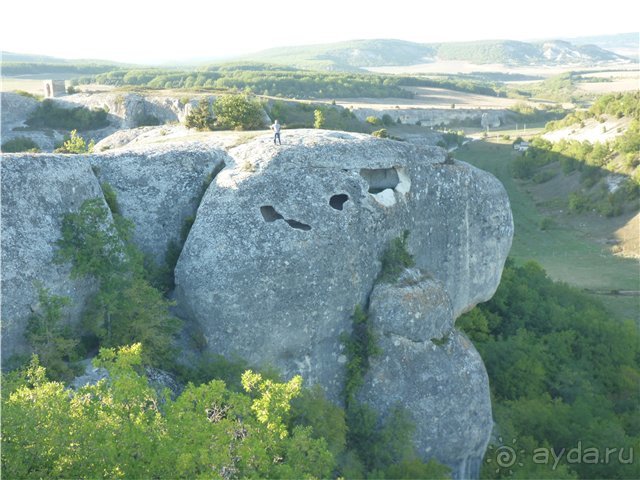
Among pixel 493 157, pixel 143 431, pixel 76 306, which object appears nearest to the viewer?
pixel 143 431

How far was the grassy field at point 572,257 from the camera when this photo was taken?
4134 centimetres

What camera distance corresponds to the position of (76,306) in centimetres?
1941

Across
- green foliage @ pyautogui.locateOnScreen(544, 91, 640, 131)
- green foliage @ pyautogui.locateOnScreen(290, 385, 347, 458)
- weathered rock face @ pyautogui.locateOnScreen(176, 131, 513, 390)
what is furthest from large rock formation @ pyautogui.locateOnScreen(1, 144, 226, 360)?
green foliage @ pyautogui.locateOnScreen(544, 91, 640, 131)

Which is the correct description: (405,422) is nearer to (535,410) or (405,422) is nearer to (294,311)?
(294,311)

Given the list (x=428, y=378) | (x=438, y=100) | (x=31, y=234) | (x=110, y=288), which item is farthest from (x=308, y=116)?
(x=438, y=100)

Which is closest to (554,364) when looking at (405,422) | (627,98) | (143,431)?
(405,422)

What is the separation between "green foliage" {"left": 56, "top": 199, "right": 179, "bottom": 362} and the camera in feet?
62.6

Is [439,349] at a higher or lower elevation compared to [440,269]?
lower

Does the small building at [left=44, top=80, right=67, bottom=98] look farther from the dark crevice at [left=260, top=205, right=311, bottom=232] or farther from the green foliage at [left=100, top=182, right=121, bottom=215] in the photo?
the dark crevice at [left=260, top=205, right=311, bottom=232]

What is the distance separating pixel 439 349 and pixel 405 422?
116 inches

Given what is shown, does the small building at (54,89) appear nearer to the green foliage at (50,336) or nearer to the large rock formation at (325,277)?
the large rock formation at (325,277)

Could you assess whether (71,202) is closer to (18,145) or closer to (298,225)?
(298,225)

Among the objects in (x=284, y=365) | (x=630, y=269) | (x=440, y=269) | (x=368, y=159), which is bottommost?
(x=630, y=269)

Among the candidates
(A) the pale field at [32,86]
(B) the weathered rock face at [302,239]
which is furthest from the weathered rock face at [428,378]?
(A) the pale field at [32,86]
